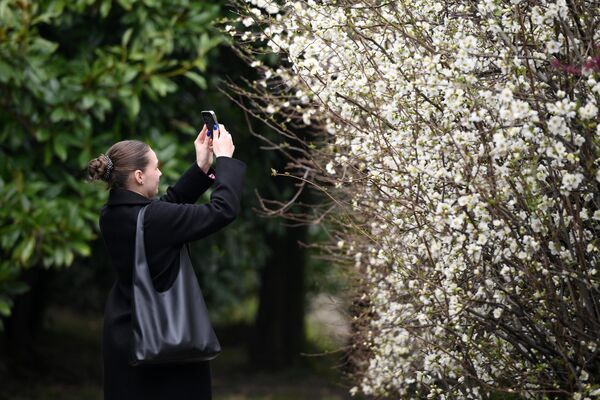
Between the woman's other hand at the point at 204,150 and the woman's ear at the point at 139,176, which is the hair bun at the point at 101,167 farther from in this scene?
the woman's other hand at the point at 204,150

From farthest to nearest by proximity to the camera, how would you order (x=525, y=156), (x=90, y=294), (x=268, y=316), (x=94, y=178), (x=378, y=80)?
(x=90, y=294) → (x=268, y=316) → (x=378, y=80) → (x=94, y=178) → (x=525, y=156)

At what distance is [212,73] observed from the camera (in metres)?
8.91

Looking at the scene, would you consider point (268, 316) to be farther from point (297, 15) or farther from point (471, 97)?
point (471, 97)

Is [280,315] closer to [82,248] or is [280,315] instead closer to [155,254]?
[82,248]

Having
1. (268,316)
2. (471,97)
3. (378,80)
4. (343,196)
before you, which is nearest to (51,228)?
(343,196)

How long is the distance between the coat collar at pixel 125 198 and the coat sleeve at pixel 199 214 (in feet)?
0.36

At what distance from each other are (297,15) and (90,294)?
12.7 metres

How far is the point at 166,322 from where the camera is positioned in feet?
12.0

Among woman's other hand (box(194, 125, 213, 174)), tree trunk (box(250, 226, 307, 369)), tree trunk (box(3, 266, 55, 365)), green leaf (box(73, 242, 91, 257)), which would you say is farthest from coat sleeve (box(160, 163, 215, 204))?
tree trunk (box(250, 226, 307, 369))

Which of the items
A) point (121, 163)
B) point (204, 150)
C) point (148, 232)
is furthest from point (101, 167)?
point (204, 150)

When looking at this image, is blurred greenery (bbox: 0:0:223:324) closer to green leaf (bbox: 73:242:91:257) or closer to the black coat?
green leaf (bbox: 73:242:91:257)

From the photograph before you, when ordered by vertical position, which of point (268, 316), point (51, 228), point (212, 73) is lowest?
point (268, 316)

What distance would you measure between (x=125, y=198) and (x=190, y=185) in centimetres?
38

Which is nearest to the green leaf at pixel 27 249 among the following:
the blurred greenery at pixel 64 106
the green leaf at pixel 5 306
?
the blurred greenery at pixel 64 106
